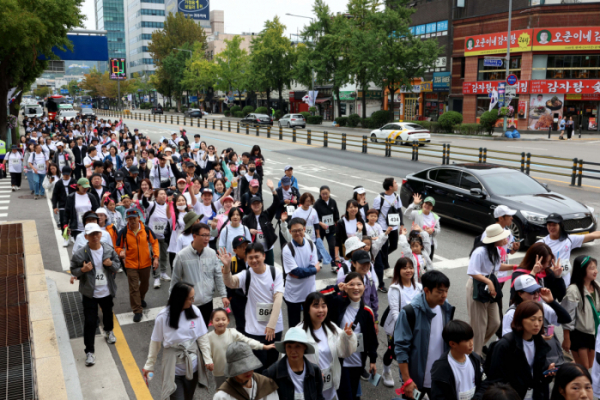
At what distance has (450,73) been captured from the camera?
50.9 meters

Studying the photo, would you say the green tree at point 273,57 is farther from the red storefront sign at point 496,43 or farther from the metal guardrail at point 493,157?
the metal guardrail at point 493,157

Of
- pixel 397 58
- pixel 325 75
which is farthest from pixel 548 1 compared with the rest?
pixel 325 75

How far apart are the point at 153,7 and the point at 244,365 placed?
A: 149135mm

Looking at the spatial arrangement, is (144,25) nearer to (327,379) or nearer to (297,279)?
(297,279)

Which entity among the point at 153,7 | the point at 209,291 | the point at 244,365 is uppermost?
the point at 153,7

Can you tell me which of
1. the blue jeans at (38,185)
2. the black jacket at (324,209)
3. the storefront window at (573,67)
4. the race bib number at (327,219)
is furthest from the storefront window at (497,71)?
the race bib number at (327,219)

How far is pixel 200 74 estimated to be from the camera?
8381 centimetres

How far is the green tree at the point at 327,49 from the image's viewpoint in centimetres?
5328

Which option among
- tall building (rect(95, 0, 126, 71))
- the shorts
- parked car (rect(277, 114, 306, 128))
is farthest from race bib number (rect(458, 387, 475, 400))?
tall building (rect(95, 0, 126, 71))

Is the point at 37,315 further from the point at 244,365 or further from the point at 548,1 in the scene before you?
the point at 548,1

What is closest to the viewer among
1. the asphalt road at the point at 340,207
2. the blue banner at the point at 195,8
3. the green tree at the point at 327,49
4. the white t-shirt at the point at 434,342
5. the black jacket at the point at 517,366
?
the black jacket at the point at 517,366

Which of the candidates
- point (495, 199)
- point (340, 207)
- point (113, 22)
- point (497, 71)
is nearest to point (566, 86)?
point (497, 71)

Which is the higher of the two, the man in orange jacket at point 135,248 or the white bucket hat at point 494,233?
the white bucket hat at point 494,233

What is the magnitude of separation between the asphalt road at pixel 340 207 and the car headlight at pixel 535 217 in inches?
29.6
